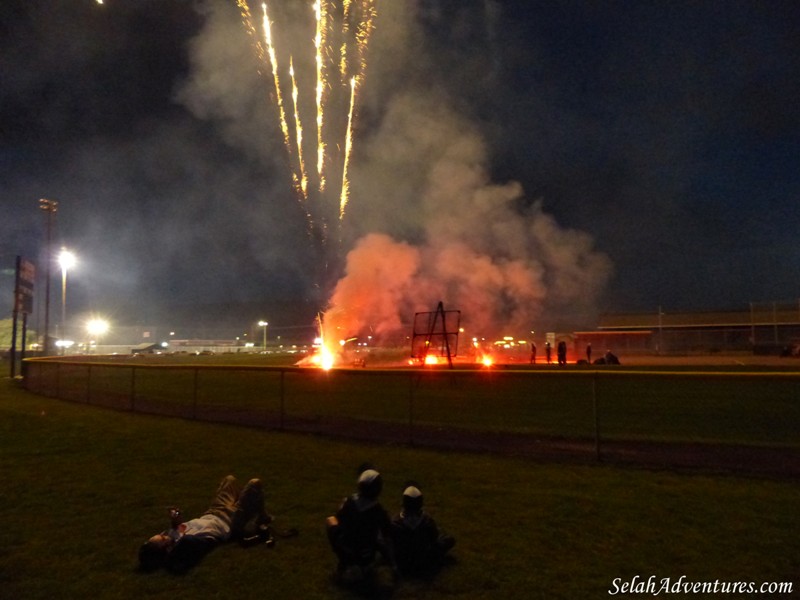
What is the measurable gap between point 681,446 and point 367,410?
24.5 feet

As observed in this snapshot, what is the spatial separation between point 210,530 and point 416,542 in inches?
72.9

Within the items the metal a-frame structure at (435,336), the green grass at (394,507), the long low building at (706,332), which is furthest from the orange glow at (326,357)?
the green grass at (394,507)

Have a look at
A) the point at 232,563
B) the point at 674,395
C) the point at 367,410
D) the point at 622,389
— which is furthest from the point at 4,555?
the point at 622,389

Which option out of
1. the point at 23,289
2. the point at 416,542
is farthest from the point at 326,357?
the point at 416,542

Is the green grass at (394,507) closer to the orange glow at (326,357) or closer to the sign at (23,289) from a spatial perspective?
the sign at (23,289)

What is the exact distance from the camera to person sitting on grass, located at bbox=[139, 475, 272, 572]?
4.98 meters

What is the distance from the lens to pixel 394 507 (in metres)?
6.72

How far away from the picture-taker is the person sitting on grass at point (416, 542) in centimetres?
482

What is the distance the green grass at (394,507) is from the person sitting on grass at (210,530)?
0.44ft

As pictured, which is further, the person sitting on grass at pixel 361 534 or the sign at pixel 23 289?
the sign at pixel 23 289

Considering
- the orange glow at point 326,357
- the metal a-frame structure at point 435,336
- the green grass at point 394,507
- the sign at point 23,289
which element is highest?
the sign at point 23,289

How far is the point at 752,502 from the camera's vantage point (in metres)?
6.62

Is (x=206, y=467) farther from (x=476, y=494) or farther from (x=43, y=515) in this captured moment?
(x=476, y=494)

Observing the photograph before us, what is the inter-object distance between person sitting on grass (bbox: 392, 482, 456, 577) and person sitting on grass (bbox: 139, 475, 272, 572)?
132cm
